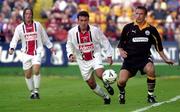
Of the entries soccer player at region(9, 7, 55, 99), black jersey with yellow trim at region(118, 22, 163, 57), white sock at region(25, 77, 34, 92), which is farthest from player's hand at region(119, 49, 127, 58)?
white sock at region(25, 77, 34, 92)

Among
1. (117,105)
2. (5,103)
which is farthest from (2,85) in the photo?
(117,105)

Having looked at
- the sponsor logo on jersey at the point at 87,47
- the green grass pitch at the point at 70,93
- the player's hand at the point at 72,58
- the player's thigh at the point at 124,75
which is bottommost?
the green grass pitch at the point at 70,93

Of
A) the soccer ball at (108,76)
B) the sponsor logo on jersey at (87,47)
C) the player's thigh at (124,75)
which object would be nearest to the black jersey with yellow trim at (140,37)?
the player's thigh at (124,75)

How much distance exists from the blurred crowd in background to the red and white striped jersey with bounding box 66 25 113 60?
12074mm

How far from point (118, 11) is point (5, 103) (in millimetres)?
15032

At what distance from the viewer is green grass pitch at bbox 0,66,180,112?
1538cm

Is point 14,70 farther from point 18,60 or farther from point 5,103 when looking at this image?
point 5,103

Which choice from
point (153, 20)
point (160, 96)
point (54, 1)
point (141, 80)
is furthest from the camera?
point (54, 1)

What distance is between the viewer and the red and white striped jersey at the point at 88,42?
16.1m

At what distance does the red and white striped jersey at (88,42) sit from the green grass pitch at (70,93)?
118 centimetres

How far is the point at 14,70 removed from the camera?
28.3 meters

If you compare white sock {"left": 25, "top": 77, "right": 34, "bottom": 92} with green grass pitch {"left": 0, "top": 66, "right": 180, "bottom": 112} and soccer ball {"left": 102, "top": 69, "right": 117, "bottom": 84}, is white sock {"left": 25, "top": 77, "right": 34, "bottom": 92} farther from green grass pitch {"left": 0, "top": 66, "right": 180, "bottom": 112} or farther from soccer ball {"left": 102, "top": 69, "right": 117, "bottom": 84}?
soccer ball {"left": 102, "top": 69, "right": 117, "bottom": 84}

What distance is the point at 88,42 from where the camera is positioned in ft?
53.1

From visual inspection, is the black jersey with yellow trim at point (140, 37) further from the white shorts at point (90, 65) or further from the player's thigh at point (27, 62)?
the player's thigh at point (27, 62)
